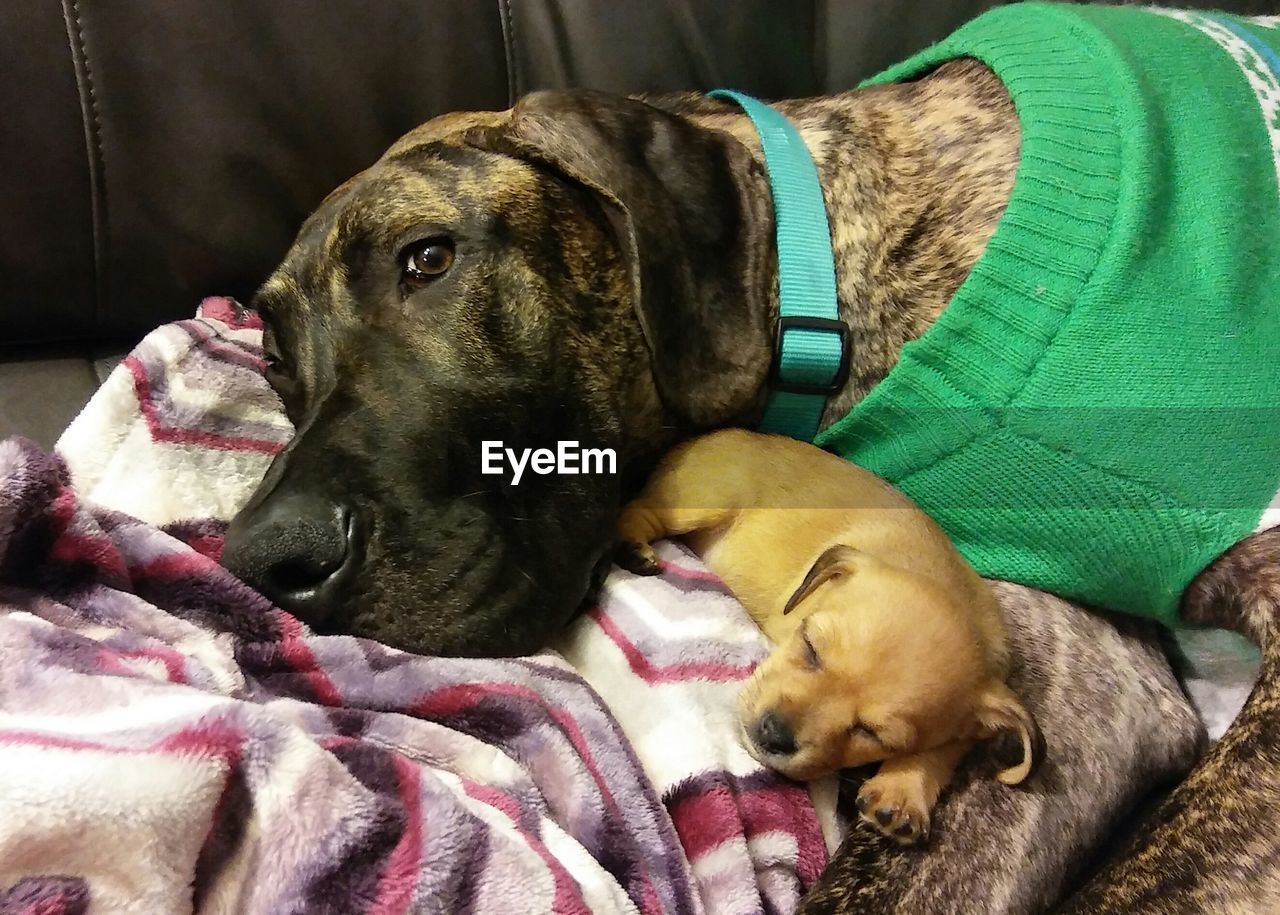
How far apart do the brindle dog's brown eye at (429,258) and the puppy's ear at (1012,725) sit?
0.90m

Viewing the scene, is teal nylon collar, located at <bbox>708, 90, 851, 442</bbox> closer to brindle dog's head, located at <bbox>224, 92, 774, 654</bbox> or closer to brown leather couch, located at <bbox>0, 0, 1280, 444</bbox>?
A: brindle dog's head, located at <bbox>224, 92, 774, 654</bbox>

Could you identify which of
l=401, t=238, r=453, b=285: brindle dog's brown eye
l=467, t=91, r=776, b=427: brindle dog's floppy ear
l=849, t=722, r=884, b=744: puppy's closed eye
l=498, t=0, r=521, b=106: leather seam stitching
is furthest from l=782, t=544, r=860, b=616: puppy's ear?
l=498, t=0, r=521, b=106: leather seam stitching

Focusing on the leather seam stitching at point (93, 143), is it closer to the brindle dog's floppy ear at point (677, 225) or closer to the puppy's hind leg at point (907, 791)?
the brindle dog's floppy ear at point (677, 225)

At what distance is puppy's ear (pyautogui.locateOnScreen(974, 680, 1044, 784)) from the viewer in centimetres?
127

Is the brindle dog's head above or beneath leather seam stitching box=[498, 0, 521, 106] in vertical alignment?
beneath

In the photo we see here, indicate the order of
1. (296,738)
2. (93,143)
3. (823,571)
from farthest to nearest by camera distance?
(93,143) < (823,571) < (296,738)

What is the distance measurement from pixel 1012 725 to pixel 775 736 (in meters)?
0.32

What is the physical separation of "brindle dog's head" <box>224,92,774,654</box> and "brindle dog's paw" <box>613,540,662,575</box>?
0.19 ft

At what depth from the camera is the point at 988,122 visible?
1577mm

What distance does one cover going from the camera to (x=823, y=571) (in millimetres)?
1368

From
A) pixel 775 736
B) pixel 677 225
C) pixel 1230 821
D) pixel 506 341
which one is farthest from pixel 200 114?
pixel 1230 821

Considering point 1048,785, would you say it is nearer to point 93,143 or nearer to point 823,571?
point 823,571

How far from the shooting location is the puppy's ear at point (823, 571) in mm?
1368

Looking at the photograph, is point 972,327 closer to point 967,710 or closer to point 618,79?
point 967,710
